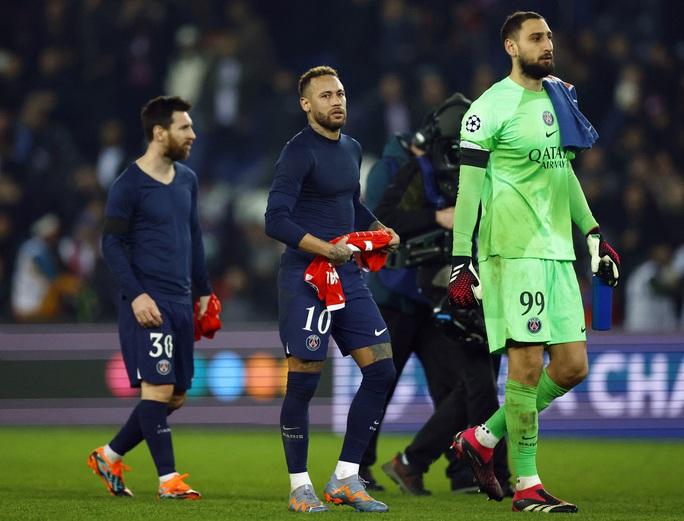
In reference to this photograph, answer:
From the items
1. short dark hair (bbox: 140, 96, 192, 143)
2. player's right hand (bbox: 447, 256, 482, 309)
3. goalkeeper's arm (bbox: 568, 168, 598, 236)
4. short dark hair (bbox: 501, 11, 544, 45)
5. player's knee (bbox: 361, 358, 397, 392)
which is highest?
short dark hair (bbox: 501, 11, 544, 45)

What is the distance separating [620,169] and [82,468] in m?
8.08

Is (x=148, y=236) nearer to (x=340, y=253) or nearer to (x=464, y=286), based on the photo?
(x=340, y=253)

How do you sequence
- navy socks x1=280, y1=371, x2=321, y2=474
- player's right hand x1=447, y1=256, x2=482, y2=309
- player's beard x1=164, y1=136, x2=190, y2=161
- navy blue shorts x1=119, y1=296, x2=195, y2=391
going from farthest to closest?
player's beard x1=164, y1=136, x2=190, y2=161 < navy blue shorts x1=119, y1=296, x2=195, y2=391 < navy socks x1=280, y1=371, x2=321, y2=474 < player's right hand x1=447, y1=256, x2=482, y2=309

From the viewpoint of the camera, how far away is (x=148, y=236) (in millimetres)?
8594

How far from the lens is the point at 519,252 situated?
743 cm

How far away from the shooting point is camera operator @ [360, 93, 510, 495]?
348 inches

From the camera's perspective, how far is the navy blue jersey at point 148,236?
8516 millimetres

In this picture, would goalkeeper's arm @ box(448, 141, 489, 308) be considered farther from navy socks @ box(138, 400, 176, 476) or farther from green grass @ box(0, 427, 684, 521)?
navy socks @ box(138, 400, 176, 476)

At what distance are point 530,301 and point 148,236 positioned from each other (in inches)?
97.0

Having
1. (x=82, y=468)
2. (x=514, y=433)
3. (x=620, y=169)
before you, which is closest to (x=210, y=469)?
(x=82, y=468)

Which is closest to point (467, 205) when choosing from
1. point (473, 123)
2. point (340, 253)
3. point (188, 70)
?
point (473, 123)

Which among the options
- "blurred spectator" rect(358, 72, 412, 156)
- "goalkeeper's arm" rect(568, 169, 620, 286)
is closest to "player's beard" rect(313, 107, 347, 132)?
"goalkeeper's arm" rect(568, 169, 620, 286)

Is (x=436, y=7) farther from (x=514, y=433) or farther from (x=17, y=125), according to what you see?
(x=514, y=433)

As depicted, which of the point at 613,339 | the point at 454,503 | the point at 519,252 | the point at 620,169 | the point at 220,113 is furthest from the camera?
the point at 220,113
